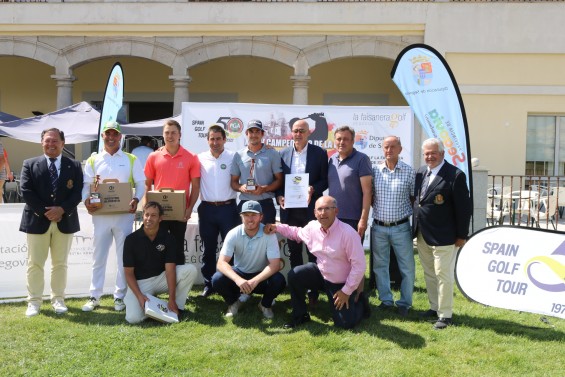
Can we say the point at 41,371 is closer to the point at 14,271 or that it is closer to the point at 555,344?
the point at 14,271

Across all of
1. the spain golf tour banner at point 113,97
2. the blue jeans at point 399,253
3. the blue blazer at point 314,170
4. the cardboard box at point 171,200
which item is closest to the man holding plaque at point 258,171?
the blue blazer at point 314,170

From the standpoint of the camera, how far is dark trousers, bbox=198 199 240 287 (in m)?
5.86

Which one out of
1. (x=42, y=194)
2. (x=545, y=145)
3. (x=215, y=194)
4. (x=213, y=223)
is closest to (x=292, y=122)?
(x=215, y=194)

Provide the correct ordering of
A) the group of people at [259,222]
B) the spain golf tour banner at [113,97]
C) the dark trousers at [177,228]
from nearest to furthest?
1. the group of people at [259,222]
2. the dark trousers at [177,228]
3. the spain golf tour banner at [113,97]

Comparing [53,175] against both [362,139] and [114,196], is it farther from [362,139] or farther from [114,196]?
[362,139]

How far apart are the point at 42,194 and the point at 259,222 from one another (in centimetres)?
218

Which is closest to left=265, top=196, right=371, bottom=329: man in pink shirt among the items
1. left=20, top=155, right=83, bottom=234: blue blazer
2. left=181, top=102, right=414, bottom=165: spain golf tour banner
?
left=20, top=155, right=83, bottom=234: blue blazer

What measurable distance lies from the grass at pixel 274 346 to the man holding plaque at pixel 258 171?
1.20 m

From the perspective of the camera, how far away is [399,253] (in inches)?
217

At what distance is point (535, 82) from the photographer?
13672mm

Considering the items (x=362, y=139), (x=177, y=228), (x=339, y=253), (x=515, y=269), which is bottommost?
(x=515, y=269)

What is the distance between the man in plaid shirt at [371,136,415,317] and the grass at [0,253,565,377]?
454 millimetres

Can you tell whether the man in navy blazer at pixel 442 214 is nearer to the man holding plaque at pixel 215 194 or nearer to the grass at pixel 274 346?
the grass at pixel 274 346

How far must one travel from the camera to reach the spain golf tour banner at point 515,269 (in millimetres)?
5195
